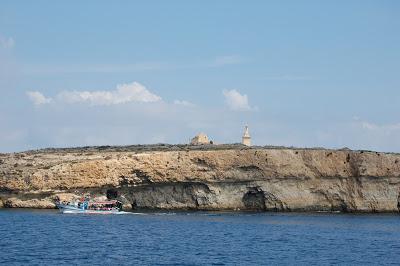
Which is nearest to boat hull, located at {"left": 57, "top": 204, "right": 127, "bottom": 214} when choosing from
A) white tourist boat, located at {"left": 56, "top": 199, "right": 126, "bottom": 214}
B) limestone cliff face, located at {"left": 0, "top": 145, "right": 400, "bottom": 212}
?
white tourist boat, located at {"left": 56, "top": 199, "right": 126, "bottom": 214}

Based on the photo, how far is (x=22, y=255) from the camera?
44281mm

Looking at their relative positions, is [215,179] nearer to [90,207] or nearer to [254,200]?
[254,200]

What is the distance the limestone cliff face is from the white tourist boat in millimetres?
2113

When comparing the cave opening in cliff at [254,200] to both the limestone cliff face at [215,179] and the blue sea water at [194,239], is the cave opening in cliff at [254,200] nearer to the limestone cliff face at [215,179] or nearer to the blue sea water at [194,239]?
the limestone cliff face at [215,179]

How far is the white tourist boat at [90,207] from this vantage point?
77875mm

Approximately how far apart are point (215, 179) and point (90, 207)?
1458 cm

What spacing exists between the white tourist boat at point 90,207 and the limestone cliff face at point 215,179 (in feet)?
6.93

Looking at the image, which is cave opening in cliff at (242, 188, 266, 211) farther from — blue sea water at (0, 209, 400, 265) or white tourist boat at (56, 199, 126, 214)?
white tourist boat at (56, 199, 126, 214)

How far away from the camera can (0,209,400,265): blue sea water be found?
147ft

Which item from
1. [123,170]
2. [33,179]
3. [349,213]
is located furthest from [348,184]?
[33,179]

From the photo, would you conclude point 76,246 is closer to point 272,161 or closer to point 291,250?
point 291,250

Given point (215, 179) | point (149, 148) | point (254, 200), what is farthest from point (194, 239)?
point (149, 148)

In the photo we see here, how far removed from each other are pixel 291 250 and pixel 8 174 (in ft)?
139

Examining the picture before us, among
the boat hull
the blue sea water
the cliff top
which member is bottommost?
the blue sea water
